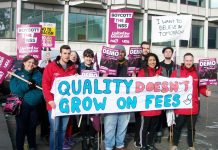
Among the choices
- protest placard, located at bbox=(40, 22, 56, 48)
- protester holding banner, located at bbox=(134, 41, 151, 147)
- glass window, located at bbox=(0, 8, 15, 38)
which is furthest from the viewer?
glass window, located at bbox=(0, 8, 15, 38)

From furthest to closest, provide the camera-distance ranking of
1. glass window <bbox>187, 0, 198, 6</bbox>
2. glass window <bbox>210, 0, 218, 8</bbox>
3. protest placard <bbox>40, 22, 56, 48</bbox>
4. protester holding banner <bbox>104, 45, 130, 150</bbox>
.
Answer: glass window <bbox>210, 0, 218, 8</bbox>
glass window <bbox>187, 0, 198, 6</bbox>
protest placard <bbox>40, 22, 56, 48</bbox>
protester holding banner <bbox>104, 45, 130, 150</bbox>

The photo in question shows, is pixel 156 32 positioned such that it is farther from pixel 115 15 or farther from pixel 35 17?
pixel 35 17

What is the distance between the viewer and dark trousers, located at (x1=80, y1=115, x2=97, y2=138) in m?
7.59

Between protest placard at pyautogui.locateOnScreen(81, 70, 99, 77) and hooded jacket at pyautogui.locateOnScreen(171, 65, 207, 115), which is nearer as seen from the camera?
protest placard at pyautogui.locateOnScreen(81, 70, 99, 77)

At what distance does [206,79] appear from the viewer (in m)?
8.19

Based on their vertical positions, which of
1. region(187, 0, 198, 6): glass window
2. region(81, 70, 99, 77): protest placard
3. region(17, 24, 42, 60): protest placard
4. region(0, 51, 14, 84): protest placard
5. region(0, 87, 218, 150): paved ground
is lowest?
region(0, 87, 218, 150): paved ground

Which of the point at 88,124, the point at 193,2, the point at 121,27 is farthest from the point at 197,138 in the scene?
the point at 193,2

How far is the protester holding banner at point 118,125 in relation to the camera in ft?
23.9

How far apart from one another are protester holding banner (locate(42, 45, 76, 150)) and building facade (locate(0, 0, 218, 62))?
59.5ft

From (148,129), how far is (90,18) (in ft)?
Result: 79.3

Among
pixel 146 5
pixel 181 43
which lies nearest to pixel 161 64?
pixel 146 5

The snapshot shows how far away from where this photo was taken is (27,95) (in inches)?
278

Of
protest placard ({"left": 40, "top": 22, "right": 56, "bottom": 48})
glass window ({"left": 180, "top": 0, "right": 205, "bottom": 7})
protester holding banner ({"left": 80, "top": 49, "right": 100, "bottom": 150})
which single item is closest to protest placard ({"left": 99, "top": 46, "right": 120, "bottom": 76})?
protester holding banner ({"left": 80, "top": 49, "right": 100, "bottom": 150})

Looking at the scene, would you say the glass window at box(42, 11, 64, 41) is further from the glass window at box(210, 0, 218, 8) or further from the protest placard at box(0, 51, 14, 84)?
the protest placard at box(0, 51, 14, 84)
